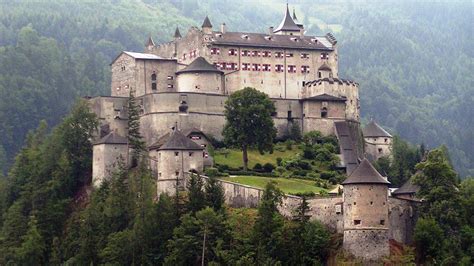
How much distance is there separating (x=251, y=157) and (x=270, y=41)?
53.4 feet

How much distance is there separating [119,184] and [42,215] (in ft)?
29.2

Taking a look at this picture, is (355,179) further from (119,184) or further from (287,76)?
(287,76)

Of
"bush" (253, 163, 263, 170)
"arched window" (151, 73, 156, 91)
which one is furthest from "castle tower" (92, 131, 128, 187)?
"arched window" (151, 73, 156, 91)

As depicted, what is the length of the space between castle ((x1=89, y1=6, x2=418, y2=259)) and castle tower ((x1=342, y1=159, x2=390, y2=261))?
20191 millimetres

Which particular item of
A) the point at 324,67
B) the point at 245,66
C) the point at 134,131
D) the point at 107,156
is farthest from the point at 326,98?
the point at 107,156

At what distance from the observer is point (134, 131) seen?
323 ft

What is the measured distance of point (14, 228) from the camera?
9594 centimetres

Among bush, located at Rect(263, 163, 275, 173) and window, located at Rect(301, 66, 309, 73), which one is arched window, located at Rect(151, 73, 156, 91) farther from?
bush, located at Rect(263, 163, 275, 173)

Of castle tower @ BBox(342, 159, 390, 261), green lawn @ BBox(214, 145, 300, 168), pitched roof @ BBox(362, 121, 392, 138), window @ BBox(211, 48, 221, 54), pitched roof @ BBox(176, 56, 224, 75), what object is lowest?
castle tower @ BBox(342, 159, 390, 261)

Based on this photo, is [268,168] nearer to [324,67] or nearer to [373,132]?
[373,132]

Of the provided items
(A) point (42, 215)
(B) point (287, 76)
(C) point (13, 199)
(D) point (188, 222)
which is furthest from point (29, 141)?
(D) point (188, 222)

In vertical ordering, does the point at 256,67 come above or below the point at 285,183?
above

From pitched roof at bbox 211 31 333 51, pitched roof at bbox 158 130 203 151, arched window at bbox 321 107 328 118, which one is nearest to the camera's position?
pitched roof at bbox 158 130 203 151

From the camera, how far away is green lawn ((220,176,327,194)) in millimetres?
89312
